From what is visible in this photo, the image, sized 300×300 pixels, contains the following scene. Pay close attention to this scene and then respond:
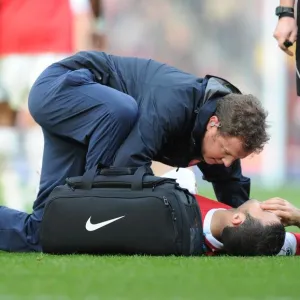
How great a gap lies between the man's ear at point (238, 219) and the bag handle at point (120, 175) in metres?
0.47

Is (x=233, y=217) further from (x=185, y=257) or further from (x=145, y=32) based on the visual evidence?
(x=145, y=32)

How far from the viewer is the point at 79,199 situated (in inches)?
206

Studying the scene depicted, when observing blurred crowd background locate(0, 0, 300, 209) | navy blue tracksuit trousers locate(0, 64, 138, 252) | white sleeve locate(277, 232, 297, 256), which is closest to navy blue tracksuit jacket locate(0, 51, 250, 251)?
navy blue tracksuit trousers locate(0, 64, 138, 252)

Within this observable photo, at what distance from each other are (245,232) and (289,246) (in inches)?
15.8

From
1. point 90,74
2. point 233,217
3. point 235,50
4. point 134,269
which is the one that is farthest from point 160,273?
point 235,50

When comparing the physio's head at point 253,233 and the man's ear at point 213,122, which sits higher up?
the man's ear at point 213,122

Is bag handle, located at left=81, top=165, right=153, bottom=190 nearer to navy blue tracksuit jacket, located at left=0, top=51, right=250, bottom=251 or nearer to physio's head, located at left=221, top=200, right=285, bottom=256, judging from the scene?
navy blue tracksuit jacket, located at left=0, top=51, right=250, bottom=251

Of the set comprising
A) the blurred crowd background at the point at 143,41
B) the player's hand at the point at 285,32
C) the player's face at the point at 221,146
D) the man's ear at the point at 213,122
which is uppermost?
the player's hand at the point at 285,32

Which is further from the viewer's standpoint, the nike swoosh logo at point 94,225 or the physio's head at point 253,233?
the physio's head at point 253,233

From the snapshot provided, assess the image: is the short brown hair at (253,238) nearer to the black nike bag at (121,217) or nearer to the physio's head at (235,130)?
the black nike bag at (121,217)

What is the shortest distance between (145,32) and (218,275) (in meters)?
13.3

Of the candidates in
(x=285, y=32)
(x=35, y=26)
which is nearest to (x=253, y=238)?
(x=285, y=32)

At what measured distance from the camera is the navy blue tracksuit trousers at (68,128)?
5496mm

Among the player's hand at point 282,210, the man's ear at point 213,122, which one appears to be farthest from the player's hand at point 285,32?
the player's hand at point 282,210
